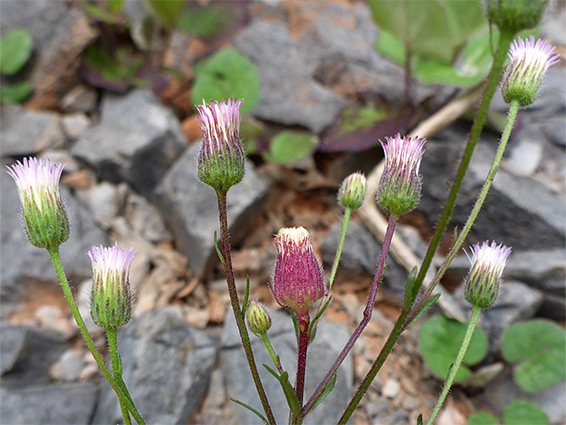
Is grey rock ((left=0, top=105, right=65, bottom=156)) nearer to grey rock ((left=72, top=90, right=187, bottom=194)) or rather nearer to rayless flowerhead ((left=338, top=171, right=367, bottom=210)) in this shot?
grey rock ((left=72, top=90, right=187, bottom=194))

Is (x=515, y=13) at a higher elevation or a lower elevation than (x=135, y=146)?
lower

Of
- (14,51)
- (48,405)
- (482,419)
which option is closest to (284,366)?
(482,419)

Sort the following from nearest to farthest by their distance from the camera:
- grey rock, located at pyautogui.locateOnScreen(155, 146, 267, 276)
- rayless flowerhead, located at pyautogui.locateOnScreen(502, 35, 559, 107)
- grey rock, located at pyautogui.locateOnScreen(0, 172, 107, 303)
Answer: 1. rayless flowerhead, located at pyautogui.locateOnScreen(502, 35, 559, 107)
2. grey rock, located at pyautogui.locateOnScreen(0, 172, 107, 303)
3. grey rock, located at pyautogui.locateOnScreen(155, 146, 267, 276)

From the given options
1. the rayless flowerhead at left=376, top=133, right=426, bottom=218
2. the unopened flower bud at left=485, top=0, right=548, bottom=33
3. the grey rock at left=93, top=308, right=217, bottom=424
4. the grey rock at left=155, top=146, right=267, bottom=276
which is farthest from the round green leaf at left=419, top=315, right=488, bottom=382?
the unopened flower bud at left=485, top=0, right=548, bottom=33

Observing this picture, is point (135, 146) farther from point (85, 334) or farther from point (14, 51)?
point (85, 334)

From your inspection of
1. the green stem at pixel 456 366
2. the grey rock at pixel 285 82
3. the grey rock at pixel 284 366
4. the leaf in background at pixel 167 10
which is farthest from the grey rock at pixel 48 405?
the leaf in background at pixel 167 10

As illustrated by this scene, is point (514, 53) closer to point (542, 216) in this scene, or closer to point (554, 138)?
point (542, 216)

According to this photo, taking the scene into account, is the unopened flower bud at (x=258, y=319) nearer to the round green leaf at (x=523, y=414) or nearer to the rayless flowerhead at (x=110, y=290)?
the rayless flowerhead at (x=110, y=290)

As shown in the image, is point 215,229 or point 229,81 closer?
point 215,229
